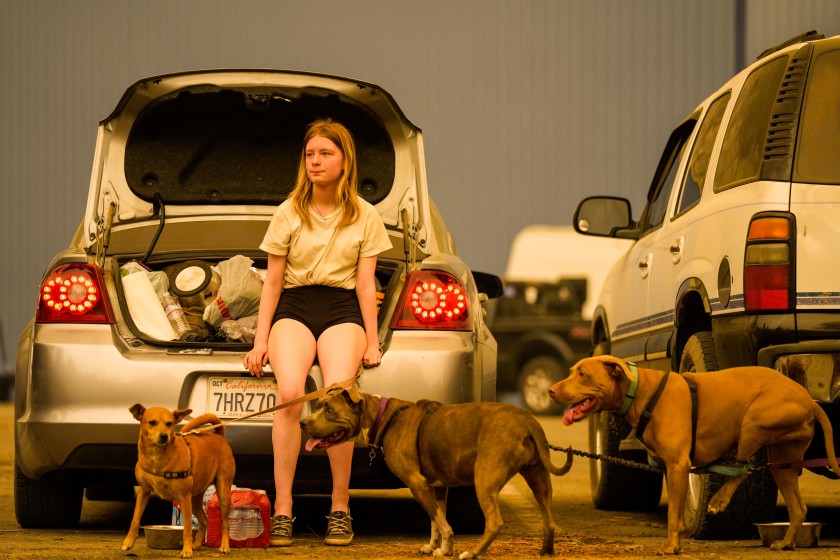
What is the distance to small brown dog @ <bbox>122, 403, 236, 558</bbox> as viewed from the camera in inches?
214

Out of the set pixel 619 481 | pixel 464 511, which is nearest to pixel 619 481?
pixel 619 481

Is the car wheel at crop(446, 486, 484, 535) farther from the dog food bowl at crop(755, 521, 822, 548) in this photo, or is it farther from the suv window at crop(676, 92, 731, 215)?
the suv window at crop(676, 92, 731, 215)

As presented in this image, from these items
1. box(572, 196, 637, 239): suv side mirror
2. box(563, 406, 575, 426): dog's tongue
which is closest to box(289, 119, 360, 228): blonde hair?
box(563, 406, 575, 426): dog's tongue

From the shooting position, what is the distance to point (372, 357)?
19.6 feet

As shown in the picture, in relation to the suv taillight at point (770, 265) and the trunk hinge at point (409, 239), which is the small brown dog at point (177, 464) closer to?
the trunk hinge at point (409, 239)

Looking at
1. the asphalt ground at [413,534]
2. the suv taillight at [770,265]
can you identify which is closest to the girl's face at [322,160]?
the asphalt ground at [413,534]

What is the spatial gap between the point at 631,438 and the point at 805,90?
1783mm

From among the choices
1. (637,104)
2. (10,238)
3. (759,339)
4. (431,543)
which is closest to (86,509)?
(431,543)

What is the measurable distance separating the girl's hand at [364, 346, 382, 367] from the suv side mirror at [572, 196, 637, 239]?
2419mm

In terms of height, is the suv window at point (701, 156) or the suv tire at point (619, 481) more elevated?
the suv window at point (701, 156)

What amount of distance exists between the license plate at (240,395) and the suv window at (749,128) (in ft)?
6.67

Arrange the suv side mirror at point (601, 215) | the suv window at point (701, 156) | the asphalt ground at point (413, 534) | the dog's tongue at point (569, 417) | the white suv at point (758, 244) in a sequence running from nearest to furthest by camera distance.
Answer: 1. the dog's tongue at point (569, 417)
2. the white suv at point (758, 244)
3. the asphalt ground at point (413, 534)
4. the suv window at point (701, 156)
5. the suv side mirror at point (601, 215)

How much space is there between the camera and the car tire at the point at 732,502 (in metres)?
5.95

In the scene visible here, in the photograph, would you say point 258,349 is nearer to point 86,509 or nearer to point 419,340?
point 419,340
